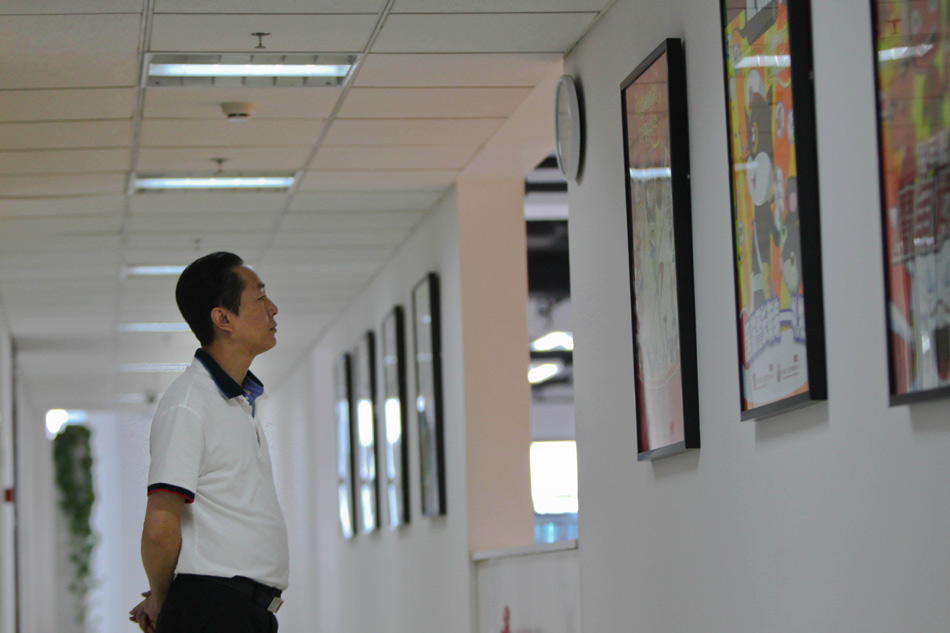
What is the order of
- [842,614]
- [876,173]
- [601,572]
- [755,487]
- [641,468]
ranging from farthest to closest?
[601,572] < [641,468] < [755,487] < [842,614] < [876,173]

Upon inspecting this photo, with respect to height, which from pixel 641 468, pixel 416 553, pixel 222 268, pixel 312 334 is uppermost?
pixel 312 334

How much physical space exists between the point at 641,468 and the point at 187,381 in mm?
1835

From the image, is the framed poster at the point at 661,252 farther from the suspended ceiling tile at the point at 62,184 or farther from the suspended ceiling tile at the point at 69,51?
the suspended ceiling tile at the point at 62,184

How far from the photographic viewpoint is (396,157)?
640 centimetres

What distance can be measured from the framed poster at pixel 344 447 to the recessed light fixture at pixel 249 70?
581cm

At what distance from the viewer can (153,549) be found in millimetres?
2551

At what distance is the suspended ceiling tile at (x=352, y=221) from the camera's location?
300 inches

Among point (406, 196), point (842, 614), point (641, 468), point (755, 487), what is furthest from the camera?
point (406, 196)

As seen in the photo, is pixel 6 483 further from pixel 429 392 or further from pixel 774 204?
pixel 774 204

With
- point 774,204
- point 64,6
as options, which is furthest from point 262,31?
point 774,204

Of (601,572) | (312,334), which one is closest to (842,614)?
(601,572)

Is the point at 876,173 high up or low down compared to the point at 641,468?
up

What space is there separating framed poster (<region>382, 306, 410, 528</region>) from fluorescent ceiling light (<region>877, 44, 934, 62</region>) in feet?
20.5

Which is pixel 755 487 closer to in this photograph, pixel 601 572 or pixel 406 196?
pixel 601 572
